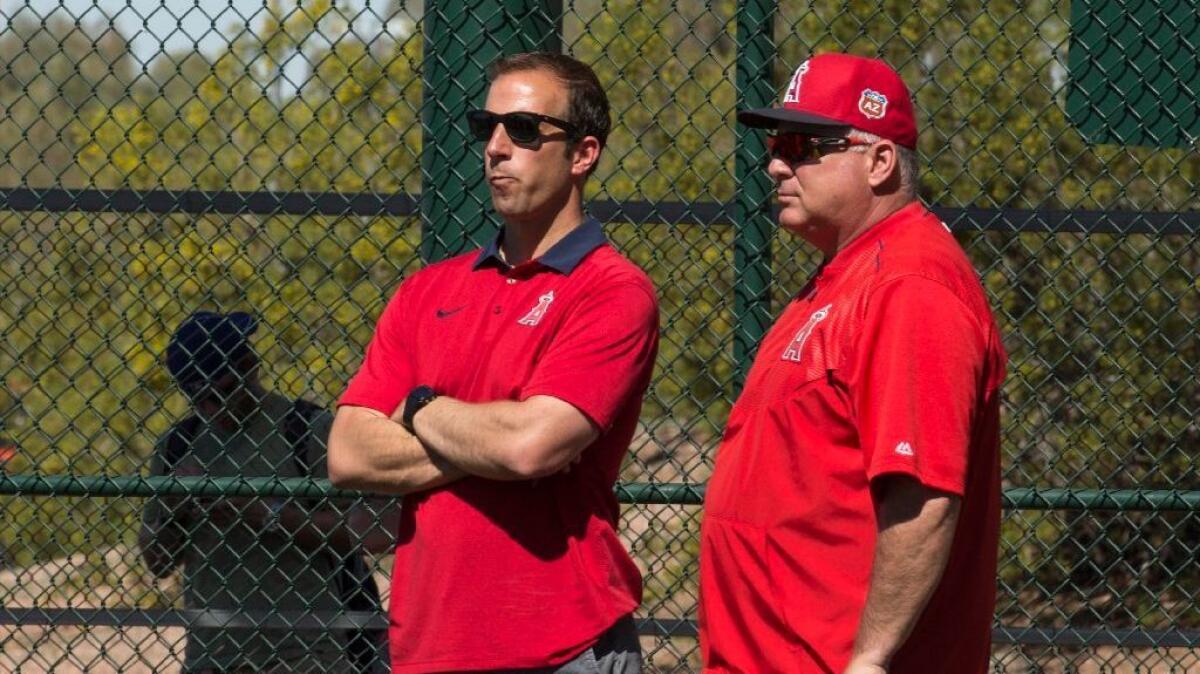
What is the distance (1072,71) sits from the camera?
4.14 m

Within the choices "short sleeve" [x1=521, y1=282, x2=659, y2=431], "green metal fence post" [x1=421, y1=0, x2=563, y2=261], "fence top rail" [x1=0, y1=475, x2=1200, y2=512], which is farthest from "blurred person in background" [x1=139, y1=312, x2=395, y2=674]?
"short sleeve" [x1=521, y1=282, x2=659, y2=431]

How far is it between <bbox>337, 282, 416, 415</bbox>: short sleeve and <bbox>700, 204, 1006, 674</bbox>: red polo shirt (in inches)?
31.3

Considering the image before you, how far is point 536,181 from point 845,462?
0.96 meters

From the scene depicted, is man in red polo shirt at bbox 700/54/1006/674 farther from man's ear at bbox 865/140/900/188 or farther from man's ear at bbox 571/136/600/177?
man's ear at bbox 571/136/600/177

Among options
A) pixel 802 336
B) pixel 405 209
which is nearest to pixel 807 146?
pixel 802 336

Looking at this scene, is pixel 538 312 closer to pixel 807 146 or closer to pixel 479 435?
pixel 479 435

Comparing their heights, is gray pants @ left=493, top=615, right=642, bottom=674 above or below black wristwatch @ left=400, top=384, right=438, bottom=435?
below

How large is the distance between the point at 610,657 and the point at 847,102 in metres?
1.11

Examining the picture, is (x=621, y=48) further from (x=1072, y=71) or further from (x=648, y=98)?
(x=1072, y=71)

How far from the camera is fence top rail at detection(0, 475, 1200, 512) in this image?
3.97 meters

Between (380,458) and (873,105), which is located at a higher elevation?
(873,105)

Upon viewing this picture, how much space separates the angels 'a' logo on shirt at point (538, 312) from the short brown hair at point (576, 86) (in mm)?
354

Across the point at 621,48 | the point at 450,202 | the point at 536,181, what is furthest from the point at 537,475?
the point at 621,48

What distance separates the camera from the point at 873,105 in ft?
8.87
